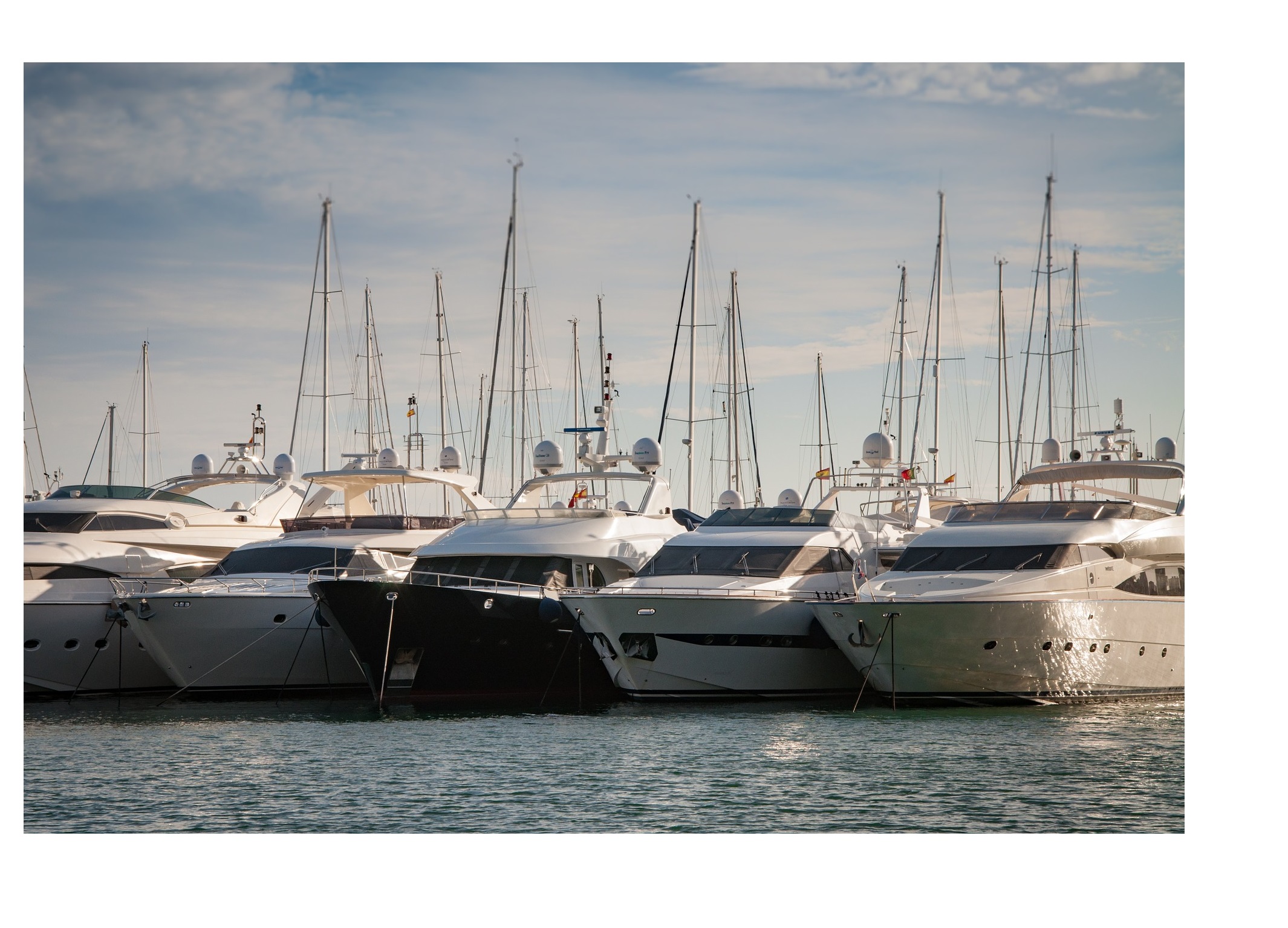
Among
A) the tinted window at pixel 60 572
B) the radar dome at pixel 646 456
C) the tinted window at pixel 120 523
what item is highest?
the radar dome at pixel 646 456

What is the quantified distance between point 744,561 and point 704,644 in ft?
5.19

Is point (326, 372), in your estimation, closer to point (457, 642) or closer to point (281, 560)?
point (281, 560)

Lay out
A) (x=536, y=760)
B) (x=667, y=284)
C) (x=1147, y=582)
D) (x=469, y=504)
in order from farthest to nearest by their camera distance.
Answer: (x=469, y=504) < (x=667, y=284) < (x=1147, y=582) < (x=536, y=760)

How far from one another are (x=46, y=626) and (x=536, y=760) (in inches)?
378

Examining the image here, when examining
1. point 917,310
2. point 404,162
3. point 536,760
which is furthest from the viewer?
point 917,310

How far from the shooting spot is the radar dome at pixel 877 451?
2278 cm

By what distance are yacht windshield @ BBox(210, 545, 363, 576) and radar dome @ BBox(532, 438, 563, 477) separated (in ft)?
10.5

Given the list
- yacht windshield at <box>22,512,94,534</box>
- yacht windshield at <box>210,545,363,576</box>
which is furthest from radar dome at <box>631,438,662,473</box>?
yacht windshield at <box>22,512,94,534</box>

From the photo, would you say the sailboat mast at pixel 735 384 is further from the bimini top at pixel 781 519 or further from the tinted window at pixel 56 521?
the tinted window at pixel 56 521

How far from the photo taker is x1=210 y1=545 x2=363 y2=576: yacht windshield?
20.8 metres

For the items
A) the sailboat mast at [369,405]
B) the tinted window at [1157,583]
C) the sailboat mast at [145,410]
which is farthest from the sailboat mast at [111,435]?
the tinted window at [1157,583]

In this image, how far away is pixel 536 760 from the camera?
13.1 metres
